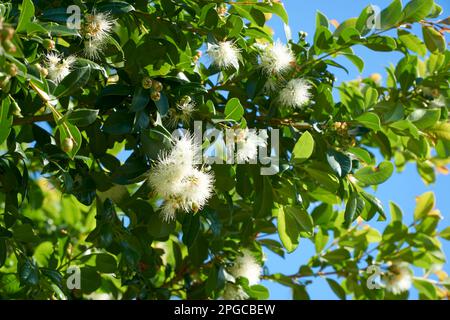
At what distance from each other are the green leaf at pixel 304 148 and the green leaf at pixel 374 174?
29 centimetres

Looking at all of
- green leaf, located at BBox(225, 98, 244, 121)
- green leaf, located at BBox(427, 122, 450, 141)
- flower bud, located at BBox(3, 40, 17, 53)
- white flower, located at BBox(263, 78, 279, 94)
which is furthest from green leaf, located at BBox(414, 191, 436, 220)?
flower bud, located at BBox(3, 40, 17, 53)

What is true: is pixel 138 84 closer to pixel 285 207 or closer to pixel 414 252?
pixel 285 207

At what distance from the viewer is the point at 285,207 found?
6.72 feet

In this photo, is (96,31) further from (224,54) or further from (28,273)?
(28,273)

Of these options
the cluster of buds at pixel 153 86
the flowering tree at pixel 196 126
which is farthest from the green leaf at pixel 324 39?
the cluster of buds at pixel 153 86

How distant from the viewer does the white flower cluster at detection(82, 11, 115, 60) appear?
182 cm

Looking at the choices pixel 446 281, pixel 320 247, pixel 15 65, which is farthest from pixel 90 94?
pixel 446 281

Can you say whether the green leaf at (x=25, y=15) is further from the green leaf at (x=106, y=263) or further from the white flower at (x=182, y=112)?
the green leaf at (x=106, y=263)

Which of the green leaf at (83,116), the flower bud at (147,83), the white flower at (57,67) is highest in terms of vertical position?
the white flower at (57,67)

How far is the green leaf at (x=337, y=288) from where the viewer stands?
8.75 ft

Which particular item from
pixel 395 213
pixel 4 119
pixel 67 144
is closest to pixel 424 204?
pixel 395 213

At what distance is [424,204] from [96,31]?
5.03 ft

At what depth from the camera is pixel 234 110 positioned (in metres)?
1.83
